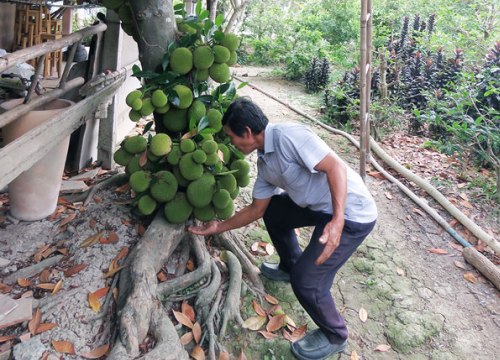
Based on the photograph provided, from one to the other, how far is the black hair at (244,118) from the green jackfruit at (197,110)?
16.9 inches

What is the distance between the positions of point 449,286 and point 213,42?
2.26 meters

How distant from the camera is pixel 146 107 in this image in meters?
2.46

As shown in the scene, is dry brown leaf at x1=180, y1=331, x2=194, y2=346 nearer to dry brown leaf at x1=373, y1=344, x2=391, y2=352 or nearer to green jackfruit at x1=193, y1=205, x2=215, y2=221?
green jackfruit at x1=193, y1=205, x2=215, y2=221

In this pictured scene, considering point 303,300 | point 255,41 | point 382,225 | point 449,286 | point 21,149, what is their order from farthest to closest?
point 255,41, point 382,225, point 449,286, point 303,300, point 21,149

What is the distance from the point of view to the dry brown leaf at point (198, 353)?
2.22 metres

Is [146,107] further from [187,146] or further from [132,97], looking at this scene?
[187,146]

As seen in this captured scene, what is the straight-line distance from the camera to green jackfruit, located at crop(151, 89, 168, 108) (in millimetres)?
2461

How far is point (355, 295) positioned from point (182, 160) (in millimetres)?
1426

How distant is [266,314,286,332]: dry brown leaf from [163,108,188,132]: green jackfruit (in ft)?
3.93

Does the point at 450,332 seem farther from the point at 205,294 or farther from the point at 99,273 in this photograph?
the point at 99,273

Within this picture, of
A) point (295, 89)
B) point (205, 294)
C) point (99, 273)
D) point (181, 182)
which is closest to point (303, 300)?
point (205, 294)

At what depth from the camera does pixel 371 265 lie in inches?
128

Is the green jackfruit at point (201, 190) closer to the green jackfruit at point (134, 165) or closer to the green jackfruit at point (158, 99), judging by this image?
the green jackfruit at point (134, 165)

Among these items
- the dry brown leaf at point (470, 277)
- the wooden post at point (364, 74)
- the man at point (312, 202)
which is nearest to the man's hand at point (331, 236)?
the man at point (312, 202)
